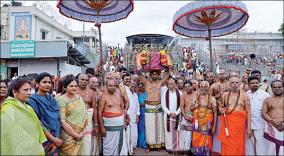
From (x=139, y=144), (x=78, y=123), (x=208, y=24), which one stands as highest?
(x=208, y=24)

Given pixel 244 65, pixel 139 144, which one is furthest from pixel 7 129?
pixel 244 65

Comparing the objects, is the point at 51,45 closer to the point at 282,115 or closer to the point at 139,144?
the point at 139,144

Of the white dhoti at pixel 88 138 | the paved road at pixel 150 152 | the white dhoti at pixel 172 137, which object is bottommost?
the paved road at pixel 150 152

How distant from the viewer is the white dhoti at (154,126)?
20.0ft

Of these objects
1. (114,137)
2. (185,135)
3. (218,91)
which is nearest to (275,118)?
(218,91)

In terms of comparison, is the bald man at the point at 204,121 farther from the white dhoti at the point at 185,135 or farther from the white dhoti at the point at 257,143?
the white dhoti at the point at 257,143

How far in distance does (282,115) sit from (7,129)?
4094 millimetres

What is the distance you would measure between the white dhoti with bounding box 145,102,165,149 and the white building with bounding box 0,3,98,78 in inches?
571

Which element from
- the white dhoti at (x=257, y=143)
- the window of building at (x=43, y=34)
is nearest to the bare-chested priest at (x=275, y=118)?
the white dhoti at (x=257, y=143)

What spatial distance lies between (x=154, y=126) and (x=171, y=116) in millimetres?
504

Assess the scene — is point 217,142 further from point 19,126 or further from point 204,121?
point 19,126

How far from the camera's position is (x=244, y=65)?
20188 millimetres

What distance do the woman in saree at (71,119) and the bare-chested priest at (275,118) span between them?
120 inches

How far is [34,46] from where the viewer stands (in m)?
19.5
